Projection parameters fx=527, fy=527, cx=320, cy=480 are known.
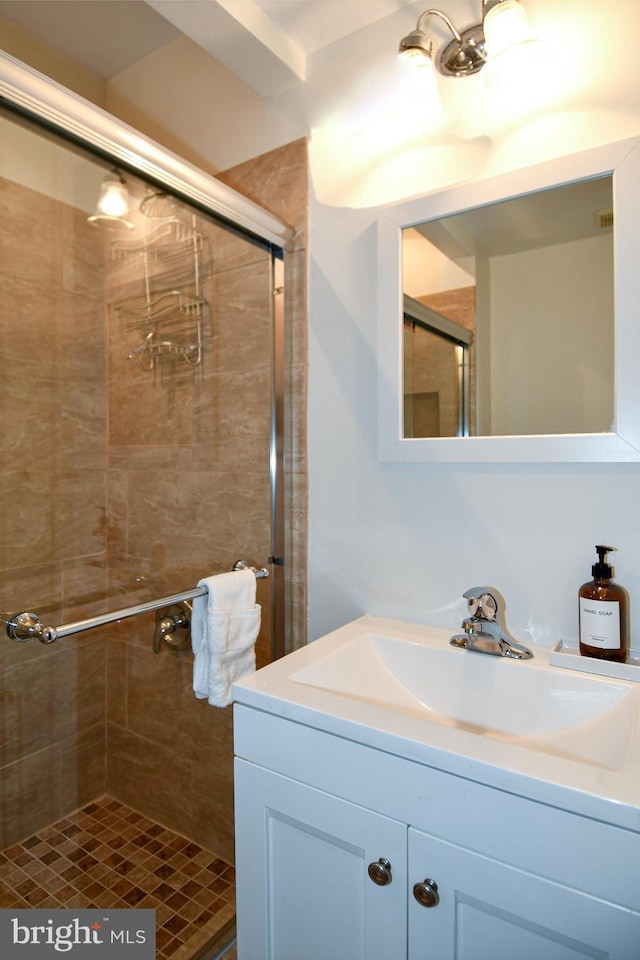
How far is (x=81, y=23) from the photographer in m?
1.52

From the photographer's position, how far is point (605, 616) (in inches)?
36.7

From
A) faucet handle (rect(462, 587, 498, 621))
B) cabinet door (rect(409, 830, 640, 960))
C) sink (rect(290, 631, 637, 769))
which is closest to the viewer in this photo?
cabinet door (rect(409, 830, 640, 960))

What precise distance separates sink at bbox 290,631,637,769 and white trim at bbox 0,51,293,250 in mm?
1057

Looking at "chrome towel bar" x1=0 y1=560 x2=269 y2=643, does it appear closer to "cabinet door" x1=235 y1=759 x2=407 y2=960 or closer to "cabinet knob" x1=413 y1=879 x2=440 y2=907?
"cabinet door" x1=235 y1=759 x2=407 y2=960

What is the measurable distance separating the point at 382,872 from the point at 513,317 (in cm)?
98

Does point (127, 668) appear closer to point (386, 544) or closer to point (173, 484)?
point (173, 484)

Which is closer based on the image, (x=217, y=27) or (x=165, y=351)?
(x=217, y=27)

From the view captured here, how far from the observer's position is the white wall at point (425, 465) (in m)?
1.00

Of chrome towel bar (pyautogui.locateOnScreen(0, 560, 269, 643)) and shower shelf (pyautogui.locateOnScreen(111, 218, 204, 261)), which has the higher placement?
shower shelf (pyautogui.locateOnScreen(111, 218, 204, 261))

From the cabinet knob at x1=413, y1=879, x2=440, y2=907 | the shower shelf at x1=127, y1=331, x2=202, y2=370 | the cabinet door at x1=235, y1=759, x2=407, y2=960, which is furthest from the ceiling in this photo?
the cabinet knob at x1=413, y1=879, x2=440, y2=907

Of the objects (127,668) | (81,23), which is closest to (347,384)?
(127,668)

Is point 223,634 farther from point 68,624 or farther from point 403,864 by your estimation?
point 403,864

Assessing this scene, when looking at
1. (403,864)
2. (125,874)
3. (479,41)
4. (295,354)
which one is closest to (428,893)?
(403,864)

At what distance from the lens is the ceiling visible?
1184 mm
